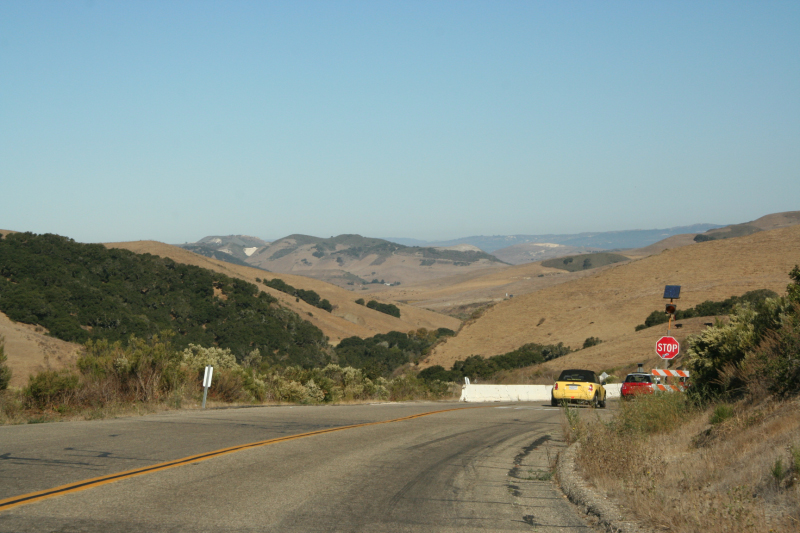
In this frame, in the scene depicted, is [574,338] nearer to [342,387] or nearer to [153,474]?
[342,387]

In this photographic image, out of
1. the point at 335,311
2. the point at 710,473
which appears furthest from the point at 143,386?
the point at 335,311

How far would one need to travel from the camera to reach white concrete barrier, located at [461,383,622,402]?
109 ft

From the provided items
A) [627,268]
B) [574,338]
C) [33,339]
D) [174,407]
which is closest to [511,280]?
[627,268]

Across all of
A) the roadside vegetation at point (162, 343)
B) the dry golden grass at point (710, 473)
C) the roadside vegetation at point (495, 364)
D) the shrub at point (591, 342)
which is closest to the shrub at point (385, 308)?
the roadside vegetation at point (162, 343)

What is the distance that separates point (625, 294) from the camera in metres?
76.4

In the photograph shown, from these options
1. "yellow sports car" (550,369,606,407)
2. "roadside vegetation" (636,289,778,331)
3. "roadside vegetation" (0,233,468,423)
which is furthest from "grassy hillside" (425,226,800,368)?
"yellow sports car" (550,369,606,407)

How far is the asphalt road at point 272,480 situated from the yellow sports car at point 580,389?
33.1 ft

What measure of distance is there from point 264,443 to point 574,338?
5737 cm

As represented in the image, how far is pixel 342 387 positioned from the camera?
91.8ft

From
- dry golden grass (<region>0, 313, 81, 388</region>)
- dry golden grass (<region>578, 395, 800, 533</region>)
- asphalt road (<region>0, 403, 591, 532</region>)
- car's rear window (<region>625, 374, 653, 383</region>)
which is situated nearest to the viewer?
dry golden grass (<region>578, 395, 800, 533</region>)

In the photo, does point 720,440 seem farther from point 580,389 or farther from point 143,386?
point 580,389

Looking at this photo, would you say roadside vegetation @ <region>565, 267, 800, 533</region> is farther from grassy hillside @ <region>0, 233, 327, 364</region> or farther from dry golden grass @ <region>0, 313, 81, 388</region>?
grassy hillside @ <region>0, 233, 327, 364</region>

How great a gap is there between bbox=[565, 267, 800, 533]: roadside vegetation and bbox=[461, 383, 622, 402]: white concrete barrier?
18551 millimetres

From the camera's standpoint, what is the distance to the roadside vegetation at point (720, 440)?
248 inches
